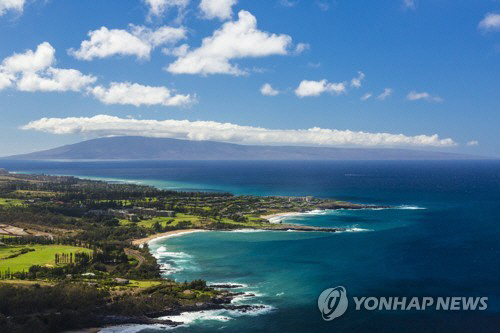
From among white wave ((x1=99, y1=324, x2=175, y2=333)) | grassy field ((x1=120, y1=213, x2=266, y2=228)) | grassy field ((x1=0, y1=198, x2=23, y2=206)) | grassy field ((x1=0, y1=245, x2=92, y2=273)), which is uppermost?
grassy field ((x1=0, y1=198, x2=23, y2=206))

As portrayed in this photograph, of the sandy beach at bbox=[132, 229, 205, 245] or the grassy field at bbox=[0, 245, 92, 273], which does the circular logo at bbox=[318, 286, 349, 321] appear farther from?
the sandy beach at bbox=[132, 229, 205, 245]

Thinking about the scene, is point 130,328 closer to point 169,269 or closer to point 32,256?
point 169,269

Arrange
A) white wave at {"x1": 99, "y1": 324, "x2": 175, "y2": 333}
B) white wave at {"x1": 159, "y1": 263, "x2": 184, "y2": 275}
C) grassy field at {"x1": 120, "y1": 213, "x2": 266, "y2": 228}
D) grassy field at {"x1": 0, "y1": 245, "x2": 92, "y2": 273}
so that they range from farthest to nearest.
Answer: grassy field at {"x1": 120, "y1": 213, "x2": 266, "y2": 228}
white wave at {"x1": 159, "y1": 263, "x2": 184, "y2": 275}
grassy field at {"x1": 0, "y1": 245, "x2": 92, "y2": 273}
white wave at {"x1": 99, "y1": 324, "x2": 175, "y2": 333}

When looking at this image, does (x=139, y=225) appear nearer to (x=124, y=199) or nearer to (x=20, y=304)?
(x=124, y=199)

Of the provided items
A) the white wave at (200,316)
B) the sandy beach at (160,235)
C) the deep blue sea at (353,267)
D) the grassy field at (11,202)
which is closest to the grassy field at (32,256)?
the sandy beach at (160,235)

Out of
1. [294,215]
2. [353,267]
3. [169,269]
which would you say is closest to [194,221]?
[294,215]

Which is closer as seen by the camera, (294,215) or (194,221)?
(194,221)

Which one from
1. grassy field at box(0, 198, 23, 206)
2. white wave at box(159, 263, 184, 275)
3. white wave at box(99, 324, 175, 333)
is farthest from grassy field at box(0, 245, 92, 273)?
grassy field at box(0, 198, 23, 206)
